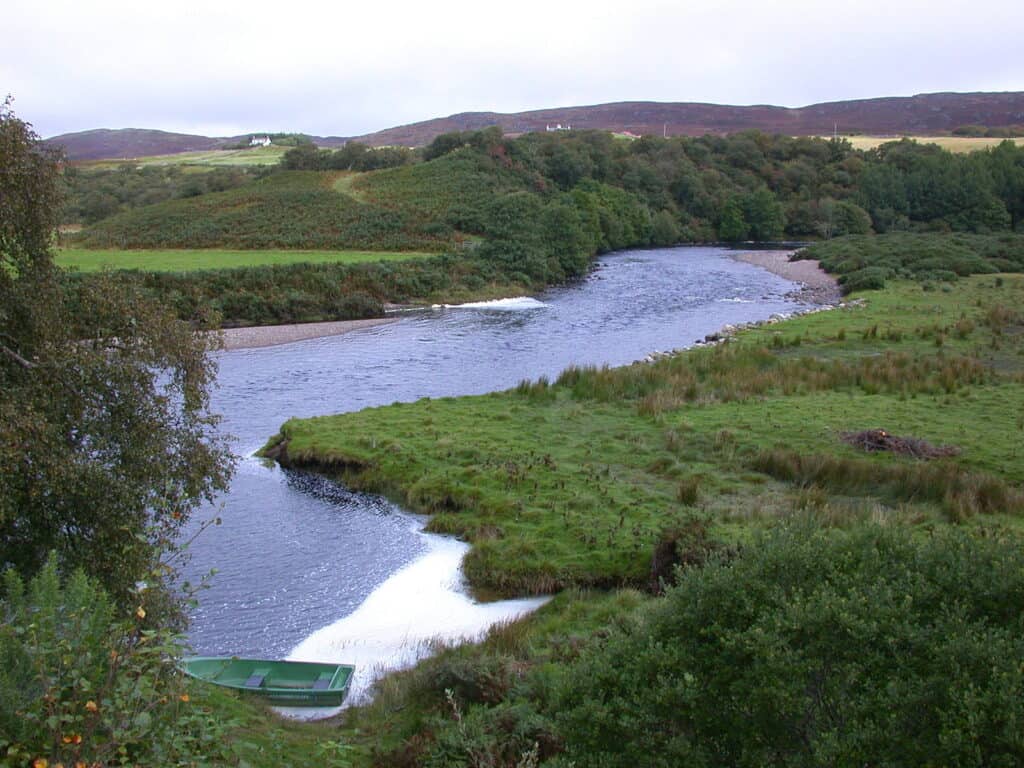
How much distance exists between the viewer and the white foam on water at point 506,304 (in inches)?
2085

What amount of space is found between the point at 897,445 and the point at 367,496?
1151 centimetres

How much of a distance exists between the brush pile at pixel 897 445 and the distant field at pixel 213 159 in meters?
103

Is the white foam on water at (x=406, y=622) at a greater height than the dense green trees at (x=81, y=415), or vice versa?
the dense green trees at (x=81, y=415)

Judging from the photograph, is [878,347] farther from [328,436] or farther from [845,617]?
[845,617]

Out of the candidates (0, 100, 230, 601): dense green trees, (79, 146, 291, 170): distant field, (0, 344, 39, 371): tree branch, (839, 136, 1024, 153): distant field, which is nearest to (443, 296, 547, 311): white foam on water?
(0, 100, 230, 601): dense green trees

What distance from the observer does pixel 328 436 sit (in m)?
23.4

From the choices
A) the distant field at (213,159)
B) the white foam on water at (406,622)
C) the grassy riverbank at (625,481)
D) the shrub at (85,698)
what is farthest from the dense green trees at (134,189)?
the shrub at (85,698)

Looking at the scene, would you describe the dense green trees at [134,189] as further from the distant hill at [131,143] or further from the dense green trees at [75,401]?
the dense green trees at [75,401]

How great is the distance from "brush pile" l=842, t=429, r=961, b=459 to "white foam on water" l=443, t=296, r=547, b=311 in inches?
1303

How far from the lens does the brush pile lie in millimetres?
19266

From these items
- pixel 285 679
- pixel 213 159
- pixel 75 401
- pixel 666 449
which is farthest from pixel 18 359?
pixel 213 159

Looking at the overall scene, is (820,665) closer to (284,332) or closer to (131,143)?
(284,332)

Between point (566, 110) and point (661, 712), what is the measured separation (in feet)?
662

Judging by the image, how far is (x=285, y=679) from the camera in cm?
1242
